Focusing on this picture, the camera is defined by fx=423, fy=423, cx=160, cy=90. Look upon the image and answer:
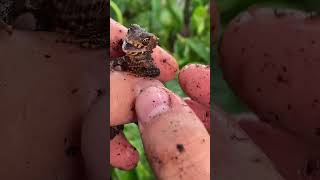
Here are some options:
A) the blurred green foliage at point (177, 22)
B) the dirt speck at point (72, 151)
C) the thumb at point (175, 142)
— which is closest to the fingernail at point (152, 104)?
the thumb at point (175, 142)

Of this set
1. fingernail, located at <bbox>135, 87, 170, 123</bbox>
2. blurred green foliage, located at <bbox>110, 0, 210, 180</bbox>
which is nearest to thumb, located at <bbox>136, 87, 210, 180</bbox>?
fingernail, located at <bbox>135, 87, 170, 123</bbox>

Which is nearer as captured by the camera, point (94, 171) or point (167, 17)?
point (94, 171)

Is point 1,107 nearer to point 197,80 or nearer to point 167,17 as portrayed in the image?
point 197,80

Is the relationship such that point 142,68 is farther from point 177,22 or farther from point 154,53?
point 177,22

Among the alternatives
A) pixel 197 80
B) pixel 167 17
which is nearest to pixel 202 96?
pixel 197 80

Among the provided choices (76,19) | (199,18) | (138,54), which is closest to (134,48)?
(138,54)

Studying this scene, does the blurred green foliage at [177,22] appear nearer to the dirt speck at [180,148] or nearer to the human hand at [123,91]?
the human hand at [123,91]
